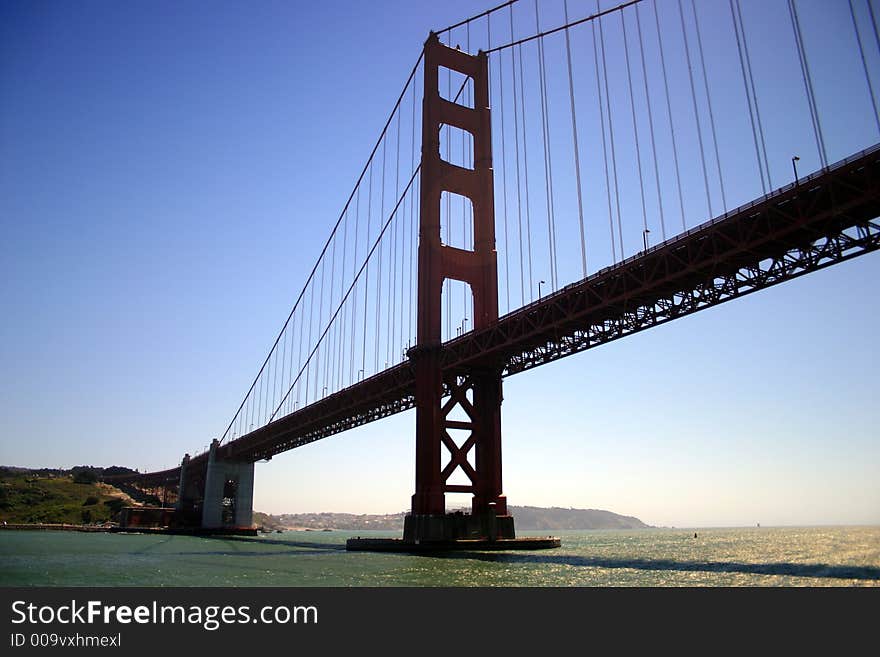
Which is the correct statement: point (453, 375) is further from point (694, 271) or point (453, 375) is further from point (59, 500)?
point (59, 500)

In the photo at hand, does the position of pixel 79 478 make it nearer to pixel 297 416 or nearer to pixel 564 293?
pixel 297 416

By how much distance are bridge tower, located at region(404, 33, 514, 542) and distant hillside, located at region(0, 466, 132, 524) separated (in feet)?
270

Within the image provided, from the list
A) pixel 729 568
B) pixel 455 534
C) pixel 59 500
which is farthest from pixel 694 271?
pixel 59 500

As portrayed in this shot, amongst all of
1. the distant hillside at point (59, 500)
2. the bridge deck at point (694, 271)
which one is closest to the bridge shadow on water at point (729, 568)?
the bridge deck at point (694, 271)

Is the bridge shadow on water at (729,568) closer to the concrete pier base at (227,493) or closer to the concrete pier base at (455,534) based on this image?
the concrete pier base at (455,534)

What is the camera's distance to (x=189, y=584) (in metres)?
23.8

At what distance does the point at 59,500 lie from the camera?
380ft

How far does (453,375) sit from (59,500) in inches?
3860

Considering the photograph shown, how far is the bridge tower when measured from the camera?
133 ft

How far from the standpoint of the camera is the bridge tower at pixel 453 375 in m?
40.6
